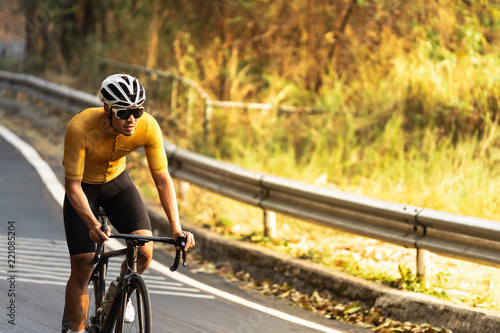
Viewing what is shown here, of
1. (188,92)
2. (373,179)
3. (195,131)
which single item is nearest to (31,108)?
(188,92)

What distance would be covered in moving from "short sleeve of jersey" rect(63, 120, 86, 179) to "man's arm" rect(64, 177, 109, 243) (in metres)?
0.04

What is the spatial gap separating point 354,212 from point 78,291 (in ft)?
9.53

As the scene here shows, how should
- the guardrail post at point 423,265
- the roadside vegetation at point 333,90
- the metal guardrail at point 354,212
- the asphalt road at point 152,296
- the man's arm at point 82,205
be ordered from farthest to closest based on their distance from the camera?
the roadside vegetation at point 333,90 → the guardrail post at point 423,265 → the metal guardrail at point 354,212 → the asphalt road at point 152,296 → the man's arm at point 82,205

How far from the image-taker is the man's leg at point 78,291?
15.1ft

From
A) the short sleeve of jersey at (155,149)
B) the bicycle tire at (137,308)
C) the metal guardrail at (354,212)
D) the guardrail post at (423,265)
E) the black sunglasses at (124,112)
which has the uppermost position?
the black sunglasses at (124,112)

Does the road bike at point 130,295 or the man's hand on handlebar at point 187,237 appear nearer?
the road bike at point 130,295

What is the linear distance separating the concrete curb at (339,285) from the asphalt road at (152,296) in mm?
344

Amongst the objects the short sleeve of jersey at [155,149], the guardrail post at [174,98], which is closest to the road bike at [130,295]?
the short sleeve of jersey at [155,149]

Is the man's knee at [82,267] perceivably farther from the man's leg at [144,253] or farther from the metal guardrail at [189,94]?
the metal guardrail at [189,94]

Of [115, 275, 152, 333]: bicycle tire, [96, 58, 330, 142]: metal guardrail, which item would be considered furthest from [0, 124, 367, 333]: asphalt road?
[96, 58, 330, 142]: metal guardrail

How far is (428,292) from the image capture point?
6.12m

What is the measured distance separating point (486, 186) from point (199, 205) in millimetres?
A: 3353

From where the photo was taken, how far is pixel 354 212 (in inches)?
266

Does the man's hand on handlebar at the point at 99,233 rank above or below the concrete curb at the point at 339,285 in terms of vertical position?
above
